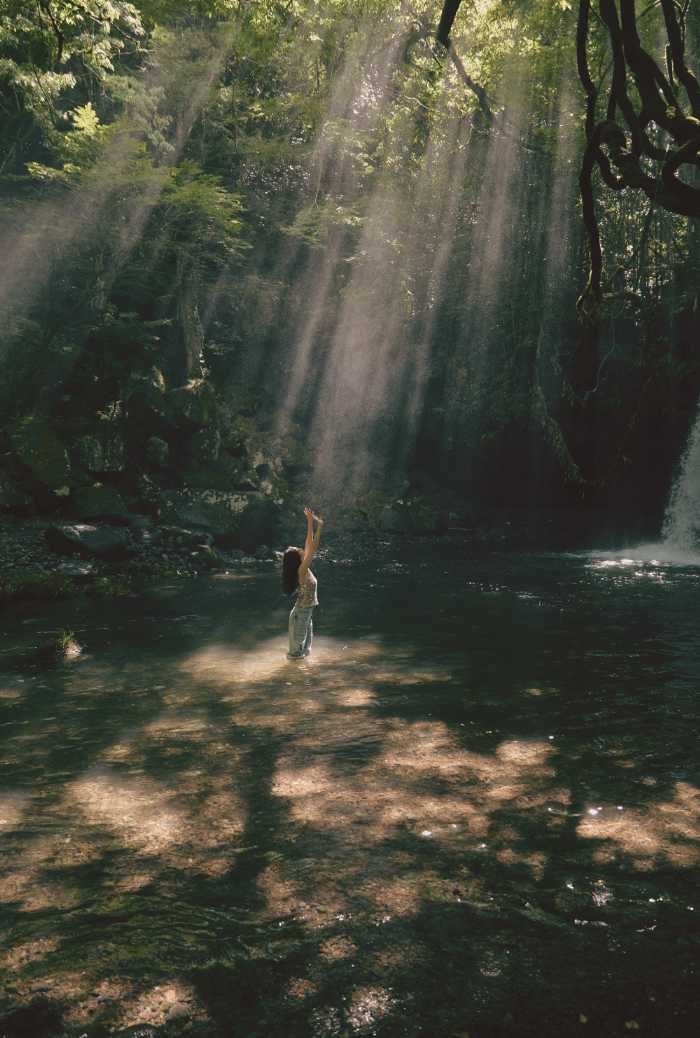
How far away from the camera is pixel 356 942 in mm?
3691

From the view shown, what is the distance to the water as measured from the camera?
332 cm

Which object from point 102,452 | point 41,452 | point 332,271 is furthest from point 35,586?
point 332,271

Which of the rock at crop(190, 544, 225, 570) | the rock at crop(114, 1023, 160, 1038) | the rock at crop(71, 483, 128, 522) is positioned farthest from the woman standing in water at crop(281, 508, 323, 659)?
the rock at crop(71, 483, 128, 522)

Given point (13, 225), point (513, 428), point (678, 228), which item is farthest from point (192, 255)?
point (678, 228)

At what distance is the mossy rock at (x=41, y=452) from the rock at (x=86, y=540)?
2291 millimetres

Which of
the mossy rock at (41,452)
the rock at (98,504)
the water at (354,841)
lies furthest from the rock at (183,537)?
the water at (354,841)

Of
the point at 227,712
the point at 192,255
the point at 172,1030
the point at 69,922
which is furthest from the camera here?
the point at 192,255

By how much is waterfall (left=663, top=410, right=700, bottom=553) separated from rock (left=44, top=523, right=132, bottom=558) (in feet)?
62.7

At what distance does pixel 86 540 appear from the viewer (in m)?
17.9

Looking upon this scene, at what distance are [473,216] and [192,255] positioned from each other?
37.2 feet

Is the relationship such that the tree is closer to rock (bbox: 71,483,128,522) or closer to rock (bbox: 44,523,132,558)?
rock (bbox: 44,523,132,558)

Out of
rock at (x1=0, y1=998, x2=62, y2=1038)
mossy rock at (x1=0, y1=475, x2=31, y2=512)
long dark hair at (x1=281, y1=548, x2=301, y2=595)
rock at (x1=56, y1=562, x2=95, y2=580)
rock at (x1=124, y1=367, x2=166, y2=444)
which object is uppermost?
rock at (x1=124, y1=367, x2=166, y2=444)

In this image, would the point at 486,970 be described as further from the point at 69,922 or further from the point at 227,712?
the point at 227,712

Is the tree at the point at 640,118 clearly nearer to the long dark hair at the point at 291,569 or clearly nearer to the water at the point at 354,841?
the water at the point at 354,841
